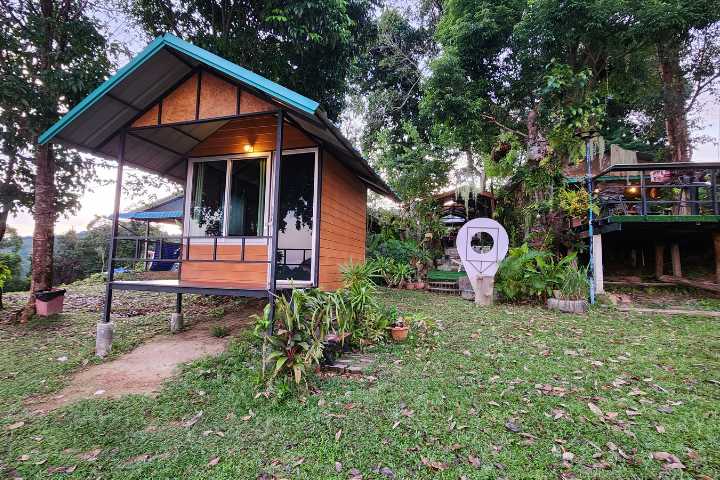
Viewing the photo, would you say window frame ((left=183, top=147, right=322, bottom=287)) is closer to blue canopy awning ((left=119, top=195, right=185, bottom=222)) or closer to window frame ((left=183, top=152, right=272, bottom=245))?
window frame ((left=183, top=152, right=272, bottom=245))

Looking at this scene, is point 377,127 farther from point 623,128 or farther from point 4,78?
point 4,78

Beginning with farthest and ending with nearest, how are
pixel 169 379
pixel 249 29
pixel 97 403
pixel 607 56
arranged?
pixel 607 56, pixel 249 29, pixel 169 379, pixel 97 403

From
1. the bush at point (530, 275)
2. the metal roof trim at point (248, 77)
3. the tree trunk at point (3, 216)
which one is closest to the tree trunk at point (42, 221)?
the tree trunk at point (3, 216)

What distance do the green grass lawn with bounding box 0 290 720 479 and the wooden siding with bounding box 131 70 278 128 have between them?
11.4 ft

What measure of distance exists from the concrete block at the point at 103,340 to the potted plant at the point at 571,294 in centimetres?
792

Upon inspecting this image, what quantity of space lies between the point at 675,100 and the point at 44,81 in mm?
19213

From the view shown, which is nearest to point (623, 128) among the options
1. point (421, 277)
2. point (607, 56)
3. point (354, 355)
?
point (607, 56)

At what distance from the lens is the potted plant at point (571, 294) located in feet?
21.2

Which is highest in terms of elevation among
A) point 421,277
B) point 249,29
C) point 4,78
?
point 249,29

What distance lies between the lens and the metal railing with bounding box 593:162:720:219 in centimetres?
712

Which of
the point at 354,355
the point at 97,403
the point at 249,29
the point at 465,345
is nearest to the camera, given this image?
the point at 97,403

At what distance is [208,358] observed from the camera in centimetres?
432

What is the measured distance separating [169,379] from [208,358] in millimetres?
541

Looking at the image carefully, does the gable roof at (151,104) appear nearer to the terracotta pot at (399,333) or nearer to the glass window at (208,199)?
the glass window at (208,199)
